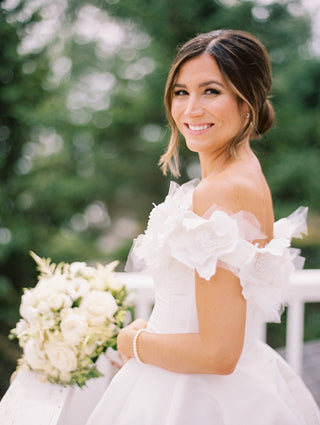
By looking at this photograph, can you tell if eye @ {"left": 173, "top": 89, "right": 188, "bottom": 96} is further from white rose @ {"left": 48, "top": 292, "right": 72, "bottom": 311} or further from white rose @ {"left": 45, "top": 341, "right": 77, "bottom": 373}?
white rose @ {"left": 45, "top": 341, "right": 77, "bottom": 373}

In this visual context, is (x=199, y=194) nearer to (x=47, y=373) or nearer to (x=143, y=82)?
(x=47, y=373)

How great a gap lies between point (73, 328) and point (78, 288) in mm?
179

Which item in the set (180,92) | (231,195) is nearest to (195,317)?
(231,195)

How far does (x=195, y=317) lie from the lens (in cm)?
124

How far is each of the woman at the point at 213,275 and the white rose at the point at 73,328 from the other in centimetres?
17

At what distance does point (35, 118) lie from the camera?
218 inches

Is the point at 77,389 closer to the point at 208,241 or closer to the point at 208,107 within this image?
the point at 208,241

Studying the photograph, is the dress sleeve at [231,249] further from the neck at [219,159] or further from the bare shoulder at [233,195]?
the neck at [219,159]

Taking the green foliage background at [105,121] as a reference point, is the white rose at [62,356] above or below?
below

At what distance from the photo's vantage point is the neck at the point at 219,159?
125 centimetres

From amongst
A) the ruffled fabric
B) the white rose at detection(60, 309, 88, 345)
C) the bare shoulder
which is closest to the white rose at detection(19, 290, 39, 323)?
the white rose at detection(60, 309, 88, 345)

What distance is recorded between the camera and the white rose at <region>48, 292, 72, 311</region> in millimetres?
1450

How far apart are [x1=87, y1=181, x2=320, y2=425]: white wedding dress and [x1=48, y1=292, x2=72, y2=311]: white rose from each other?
1.06ft

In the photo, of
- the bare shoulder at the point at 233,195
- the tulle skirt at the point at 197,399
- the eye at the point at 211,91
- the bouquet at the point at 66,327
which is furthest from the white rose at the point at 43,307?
the eye at the point at 211,91
